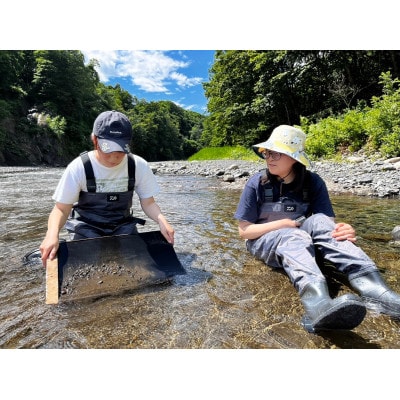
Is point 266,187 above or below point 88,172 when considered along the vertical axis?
below

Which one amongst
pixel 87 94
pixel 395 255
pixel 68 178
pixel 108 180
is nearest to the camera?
pixel 68 178

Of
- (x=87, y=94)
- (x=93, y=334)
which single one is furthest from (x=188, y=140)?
(x=93, y=334)

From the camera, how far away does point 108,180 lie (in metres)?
2.87

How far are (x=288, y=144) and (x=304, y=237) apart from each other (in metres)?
0.70

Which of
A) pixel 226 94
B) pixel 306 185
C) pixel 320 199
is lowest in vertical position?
pixel 320 199

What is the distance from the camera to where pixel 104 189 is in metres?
2.87

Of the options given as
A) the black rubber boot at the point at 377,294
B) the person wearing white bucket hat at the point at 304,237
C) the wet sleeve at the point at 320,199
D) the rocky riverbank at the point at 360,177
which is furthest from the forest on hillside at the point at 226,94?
the black rubber boot at the point at 377,294

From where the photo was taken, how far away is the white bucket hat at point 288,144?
2.62 m

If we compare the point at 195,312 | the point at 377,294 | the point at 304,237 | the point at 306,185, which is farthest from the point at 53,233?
the point at 377,294

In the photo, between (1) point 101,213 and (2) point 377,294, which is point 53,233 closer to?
(1) point 101,213

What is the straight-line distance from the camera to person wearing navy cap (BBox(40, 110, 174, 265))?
8.55 feet

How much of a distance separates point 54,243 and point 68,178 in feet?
1.74

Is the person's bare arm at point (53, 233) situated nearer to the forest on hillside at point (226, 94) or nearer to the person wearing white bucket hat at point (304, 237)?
the person wearing white bucket hat at point (304, 237)
